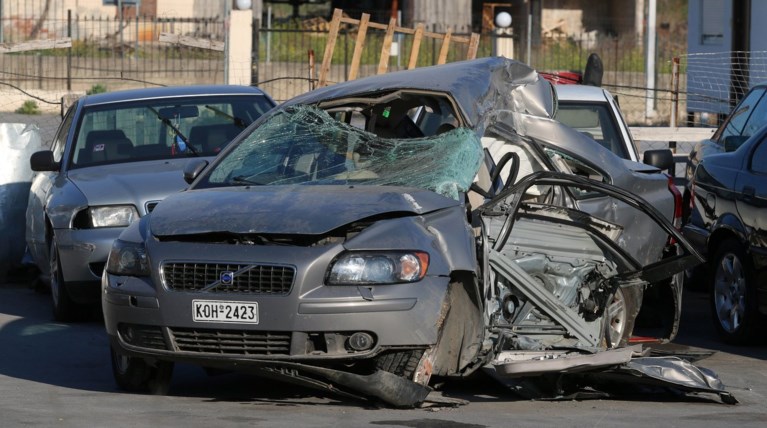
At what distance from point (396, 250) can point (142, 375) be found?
1708 millimetres

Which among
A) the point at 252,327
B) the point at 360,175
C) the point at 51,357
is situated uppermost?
the point at 360,175

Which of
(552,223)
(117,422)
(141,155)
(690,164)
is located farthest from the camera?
(690,164)

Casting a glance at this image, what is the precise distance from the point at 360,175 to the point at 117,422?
1.97 m

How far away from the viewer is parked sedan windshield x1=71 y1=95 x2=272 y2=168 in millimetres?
10969

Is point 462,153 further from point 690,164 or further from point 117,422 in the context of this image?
point 690,164

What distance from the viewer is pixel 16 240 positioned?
495 inches

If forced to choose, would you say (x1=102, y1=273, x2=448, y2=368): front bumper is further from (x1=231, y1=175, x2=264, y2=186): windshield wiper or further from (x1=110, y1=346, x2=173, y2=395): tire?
(x1=231, y1=175, x2=264, y2=186): windshield wiper

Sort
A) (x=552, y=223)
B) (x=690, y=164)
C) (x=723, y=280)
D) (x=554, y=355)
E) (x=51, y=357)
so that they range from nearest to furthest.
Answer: (x=554, y=355), (x=552, y=223), (x=51, y=357), (x=723, y=280), (x=690, y=164)

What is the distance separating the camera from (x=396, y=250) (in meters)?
6.34

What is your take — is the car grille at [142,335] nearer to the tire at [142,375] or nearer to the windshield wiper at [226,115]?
the tire at [142,375]

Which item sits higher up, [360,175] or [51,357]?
[360,175]

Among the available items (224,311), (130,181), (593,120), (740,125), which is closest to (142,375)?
(224,311)

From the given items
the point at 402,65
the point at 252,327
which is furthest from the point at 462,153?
the point at 402,65

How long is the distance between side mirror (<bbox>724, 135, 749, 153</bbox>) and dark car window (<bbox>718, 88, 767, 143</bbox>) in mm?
262
